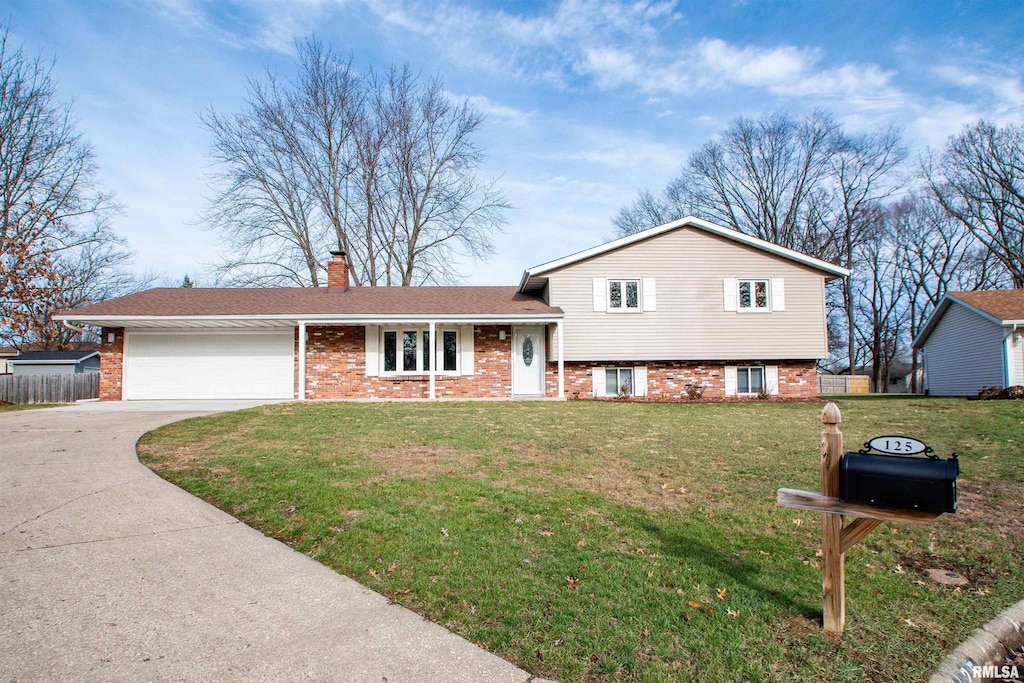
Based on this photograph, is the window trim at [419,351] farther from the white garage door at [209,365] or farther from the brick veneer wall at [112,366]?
the brick veneer wall at [112,366]

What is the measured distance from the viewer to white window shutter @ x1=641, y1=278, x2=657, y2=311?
17797mm

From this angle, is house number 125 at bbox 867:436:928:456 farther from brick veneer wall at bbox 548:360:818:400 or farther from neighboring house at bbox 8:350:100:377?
neighboring house at bbox 8:350:100:377

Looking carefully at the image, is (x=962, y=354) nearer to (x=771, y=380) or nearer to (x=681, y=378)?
(x=771, y=380)

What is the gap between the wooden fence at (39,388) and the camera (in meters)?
18.1

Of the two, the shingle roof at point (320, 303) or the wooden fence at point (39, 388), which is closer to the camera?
the shingle roof at point (320, 303)

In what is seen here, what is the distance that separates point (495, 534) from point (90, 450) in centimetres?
654

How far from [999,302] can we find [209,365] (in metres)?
25.8

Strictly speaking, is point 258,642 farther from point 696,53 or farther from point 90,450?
point 696,53

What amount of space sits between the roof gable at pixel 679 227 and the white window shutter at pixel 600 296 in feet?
2.76

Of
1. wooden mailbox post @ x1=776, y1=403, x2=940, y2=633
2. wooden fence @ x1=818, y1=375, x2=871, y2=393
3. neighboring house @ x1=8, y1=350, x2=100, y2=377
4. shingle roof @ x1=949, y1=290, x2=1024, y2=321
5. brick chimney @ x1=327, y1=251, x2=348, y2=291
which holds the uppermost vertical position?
brick chimney @ x1=327, y1=251, x2=348, y2=291

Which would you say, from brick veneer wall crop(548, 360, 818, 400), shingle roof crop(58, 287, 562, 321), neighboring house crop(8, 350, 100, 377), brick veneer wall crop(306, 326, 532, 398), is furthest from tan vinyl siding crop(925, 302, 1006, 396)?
neighboring house crop(8, 350, 100, 377)

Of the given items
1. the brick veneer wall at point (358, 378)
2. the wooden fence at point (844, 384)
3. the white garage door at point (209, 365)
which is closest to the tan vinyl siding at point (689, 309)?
the brick veneer wall at point (358, 378)

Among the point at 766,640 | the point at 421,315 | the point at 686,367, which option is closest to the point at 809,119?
the point at 686,367

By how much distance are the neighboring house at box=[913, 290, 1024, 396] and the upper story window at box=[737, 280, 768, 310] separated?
23.0 ft
